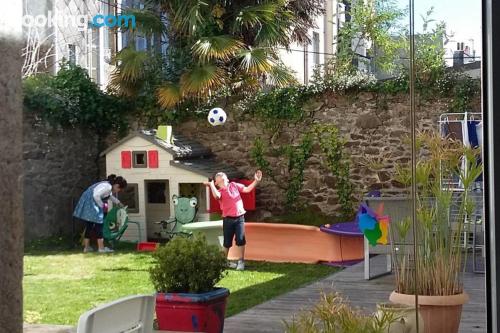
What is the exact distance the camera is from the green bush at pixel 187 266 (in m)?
2.78

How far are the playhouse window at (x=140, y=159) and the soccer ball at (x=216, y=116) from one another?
1.93 ft

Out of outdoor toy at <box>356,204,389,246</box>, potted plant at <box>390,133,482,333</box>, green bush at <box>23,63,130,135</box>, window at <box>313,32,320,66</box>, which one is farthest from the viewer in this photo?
green bush at <box>23,63,130,135</box>

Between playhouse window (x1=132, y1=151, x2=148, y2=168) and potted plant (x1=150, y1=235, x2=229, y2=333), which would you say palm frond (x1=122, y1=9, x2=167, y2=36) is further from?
potted plant (x1=150, y1=235, x2=229, y2=333)

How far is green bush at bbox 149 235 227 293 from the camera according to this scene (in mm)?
2779

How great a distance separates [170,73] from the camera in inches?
217

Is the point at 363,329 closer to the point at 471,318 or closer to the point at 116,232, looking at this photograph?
the point at 471,318

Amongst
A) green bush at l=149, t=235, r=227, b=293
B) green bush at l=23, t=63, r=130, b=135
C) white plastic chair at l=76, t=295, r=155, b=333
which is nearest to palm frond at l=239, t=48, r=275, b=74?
green bush at l=23, t=63, r=130, b=135

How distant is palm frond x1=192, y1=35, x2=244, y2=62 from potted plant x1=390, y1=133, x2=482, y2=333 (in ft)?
8.69

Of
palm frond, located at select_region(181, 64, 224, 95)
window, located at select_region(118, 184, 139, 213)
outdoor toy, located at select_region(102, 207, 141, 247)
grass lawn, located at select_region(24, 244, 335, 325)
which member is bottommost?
grass lawn, located at select_region(24, 244, 335, 325)

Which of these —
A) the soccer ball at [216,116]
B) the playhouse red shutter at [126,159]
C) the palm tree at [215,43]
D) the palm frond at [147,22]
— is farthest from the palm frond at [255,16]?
the playhouse red shutter at [126,159]

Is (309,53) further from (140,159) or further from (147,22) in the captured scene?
(140,159)

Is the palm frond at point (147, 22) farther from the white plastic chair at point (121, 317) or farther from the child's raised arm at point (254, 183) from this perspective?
the white plastic chair at point (121, 317)

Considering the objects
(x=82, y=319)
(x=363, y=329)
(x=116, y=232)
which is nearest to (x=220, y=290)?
(x=363, y=329)

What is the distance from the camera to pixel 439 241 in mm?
2385
